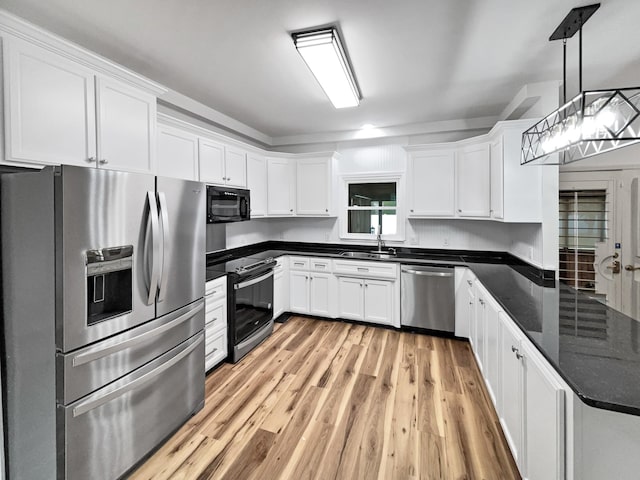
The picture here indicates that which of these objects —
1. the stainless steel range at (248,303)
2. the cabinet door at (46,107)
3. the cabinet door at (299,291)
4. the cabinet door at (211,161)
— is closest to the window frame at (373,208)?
the cabinet door at (299,291)

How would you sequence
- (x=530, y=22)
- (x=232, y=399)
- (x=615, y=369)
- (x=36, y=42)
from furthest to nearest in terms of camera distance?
(x=232, y=399) → (x=530, y=22) → (x=36, y=42) → (x=615, y=369)

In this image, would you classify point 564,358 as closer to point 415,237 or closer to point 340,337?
point 340,337

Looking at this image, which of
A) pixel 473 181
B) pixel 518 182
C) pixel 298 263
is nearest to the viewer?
pixel 518 182

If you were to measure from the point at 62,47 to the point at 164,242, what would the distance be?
1.21 m

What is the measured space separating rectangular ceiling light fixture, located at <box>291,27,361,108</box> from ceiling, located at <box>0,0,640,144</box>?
2.7 inches

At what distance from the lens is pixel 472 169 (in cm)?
345

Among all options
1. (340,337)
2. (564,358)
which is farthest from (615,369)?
(340,337)

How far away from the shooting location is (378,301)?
12.4 feet

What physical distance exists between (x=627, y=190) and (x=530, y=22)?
86.5 inches

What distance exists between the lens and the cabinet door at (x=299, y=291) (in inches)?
162

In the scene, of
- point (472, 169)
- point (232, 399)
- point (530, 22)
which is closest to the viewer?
point (530, 22)

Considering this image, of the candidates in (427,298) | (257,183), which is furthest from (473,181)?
(257,183)

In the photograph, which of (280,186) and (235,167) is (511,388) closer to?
(235,167)

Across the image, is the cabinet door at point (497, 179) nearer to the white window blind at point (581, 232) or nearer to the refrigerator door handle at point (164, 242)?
the white window blind at point (581, 232)
